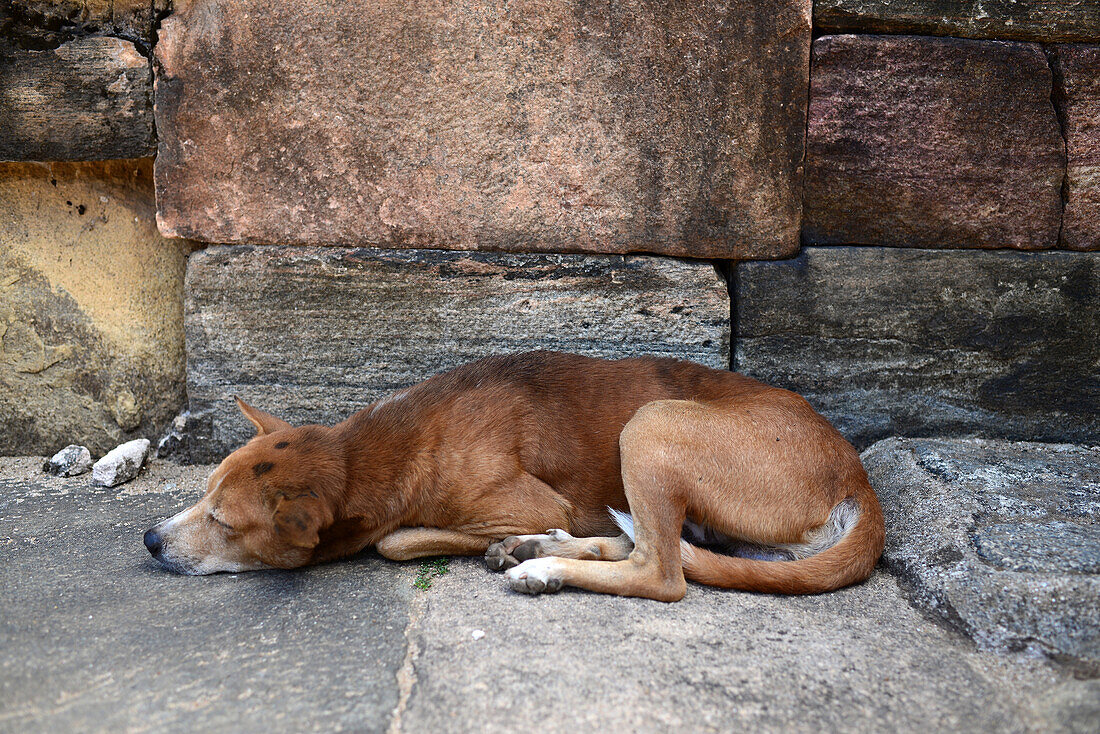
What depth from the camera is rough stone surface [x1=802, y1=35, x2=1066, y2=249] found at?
3.44 metres

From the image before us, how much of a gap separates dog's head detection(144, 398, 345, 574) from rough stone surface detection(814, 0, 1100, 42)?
281 cm

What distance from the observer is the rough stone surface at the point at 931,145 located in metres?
3.44

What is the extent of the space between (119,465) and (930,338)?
390 centimetres

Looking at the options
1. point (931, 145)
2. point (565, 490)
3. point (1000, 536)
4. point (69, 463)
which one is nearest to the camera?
point (1000, 536)

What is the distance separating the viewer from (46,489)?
3742 mm

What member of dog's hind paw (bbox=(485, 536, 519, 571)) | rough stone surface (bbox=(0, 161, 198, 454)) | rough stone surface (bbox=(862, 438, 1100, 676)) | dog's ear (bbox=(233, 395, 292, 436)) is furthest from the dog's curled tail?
rough stone surface (bbox=(0, 161, 198, 454))

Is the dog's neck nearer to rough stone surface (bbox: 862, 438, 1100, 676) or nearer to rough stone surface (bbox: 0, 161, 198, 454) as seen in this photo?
rough stone surface (bbox: 0, 161, 198, 454)

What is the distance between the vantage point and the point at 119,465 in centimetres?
380

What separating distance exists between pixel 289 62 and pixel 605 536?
8.08 feet

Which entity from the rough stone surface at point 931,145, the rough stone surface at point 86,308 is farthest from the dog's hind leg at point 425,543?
the rough stone surface at point 931,145

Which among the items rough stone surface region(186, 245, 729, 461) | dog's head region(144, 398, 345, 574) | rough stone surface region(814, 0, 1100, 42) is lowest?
dog's head region(144, 398, 345, 574)

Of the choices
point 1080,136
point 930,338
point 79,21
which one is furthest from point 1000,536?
point 79,21

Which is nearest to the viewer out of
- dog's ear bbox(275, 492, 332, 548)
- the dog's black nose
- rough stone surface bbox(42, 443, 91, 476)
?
dog's ear bbox(275, 492, 332, 548)

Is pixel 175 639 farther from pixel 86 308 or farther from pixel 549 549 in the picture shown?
pixel 86 308
